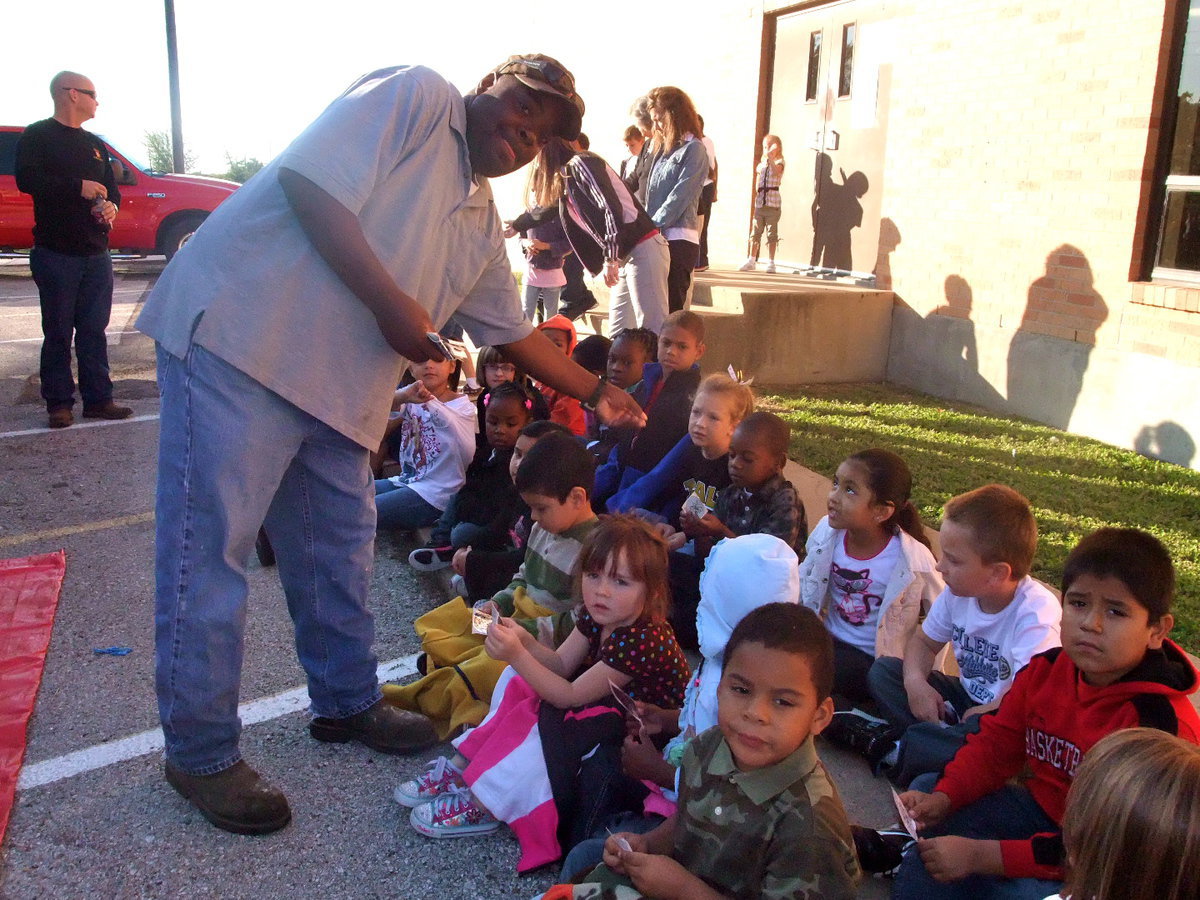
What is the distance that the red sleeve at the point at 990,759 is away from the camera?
2.40 m

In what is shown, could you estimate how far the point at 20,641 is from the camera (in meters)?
3.89

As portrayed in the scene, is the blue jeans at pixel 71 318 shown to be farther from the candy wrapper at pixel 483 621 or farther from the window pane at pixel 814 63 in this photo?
the window pane at pixel 814 63

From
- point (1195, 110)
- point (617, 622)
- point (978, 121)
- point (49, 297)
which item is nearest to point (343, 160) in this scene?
point (617, 622)

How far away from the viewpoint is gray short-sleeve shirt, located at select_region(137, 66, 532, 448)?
8.16 feet

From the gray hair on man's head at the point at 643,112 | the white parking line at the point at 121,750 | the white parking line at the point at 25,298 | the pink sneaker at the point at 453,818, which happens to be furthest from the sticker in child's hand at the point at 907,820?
the white parking line at the point at 25,298

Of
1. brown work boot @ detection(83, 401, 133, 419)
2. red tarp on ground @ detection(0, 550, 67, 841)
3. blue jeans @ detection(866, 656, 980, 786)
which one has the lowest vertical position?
red tarp on ground @ detection(0, 550, 67, 841)

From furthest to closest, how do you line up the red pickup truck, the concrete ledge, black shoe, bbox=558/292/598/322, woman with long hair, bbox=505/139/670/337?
1. the red pickup truck
2. the concrete ledge
3. black shoe, bbox=558/292/598/322
4. woman with long hair, bbox=505/139/670/337

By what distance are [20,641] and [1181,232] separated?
6.76 m

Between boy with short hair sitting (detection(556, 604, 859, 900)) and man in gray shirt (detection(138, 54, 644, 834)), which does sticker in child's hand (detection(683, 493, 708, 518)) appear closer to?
man in gray shirt (detection(138, 54, 644, 834))

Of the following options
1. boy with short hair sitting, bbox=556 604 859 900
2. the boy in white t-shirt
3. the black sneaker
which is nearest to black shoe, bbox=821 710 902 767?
the boy in white t-shirt

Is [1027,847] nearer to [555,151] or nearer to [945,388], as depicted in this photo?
[555,151]

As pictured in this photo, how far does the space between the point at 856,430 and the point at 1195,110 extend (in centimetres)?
283

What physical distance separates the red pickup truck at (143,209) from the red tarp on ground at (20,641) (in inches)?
457

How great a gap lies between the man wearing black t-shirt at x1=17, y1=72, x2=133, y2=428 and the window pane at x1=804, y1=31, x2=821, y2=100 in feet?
21.0
